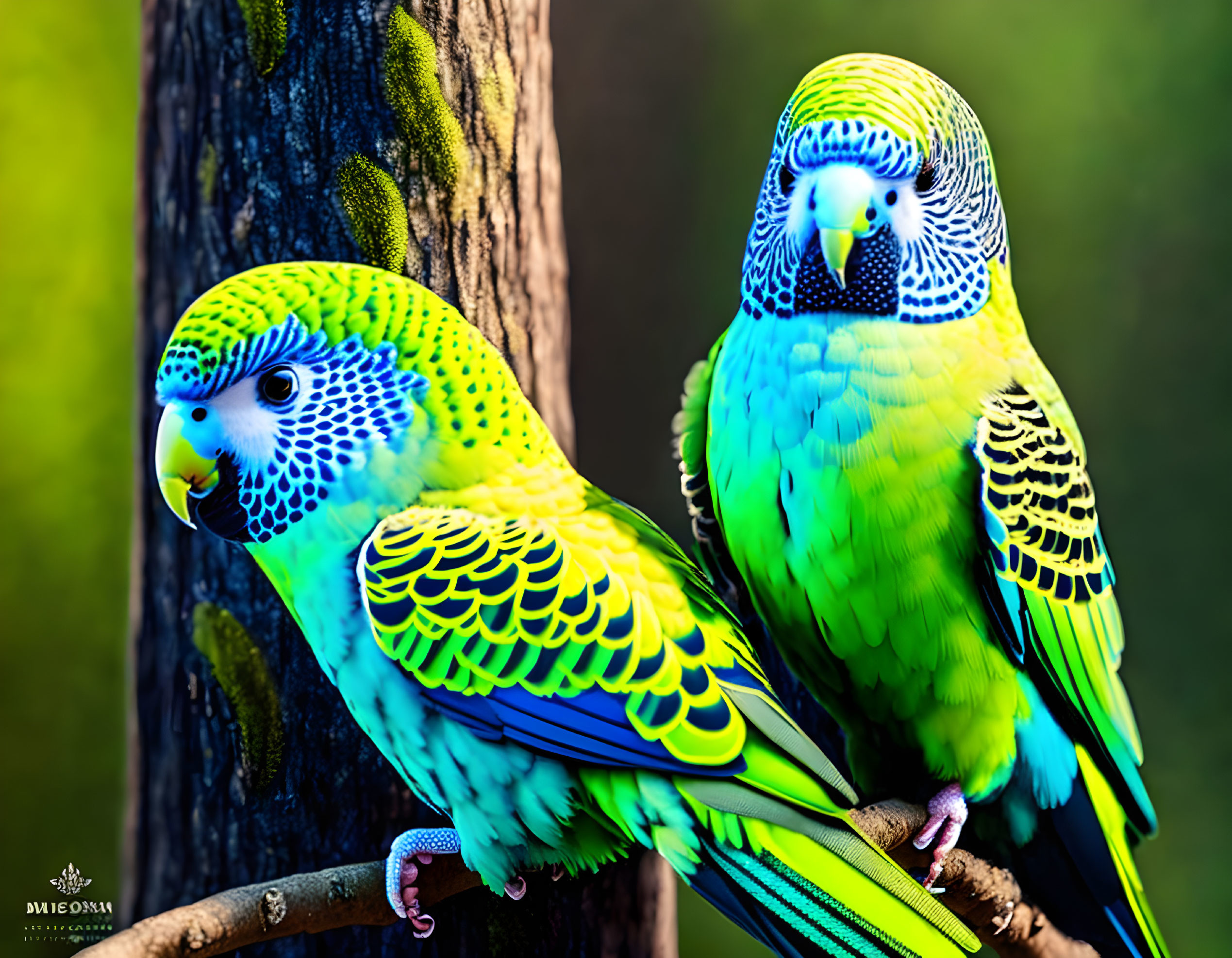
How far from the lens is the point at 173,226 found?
3.89ft

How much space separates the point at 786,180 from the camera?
0.97 meters

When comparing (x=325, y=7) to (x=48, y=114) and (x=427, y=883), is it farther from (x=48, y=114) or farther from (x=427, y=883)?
(x=427, y=883)

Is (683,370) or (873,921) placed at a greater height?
(683,370)

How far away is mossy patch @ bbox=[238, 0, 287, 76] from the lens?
1135 mm

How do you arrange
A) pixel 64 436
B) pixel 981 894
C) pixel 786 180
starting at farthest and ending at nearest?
pixel 64 436 → pixel 981 894 → pixel 786 180

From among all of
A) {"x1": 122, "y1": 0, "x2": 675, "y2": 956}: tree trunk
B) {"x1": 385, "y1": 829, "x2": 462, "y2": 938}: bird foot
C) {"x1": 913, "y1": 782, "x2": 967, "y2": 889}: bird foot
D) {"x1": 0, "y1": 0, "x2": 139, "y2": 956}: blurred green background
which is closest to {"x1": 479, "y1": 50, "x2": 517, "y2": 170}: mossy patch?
{"x1": 122, "y1": 0, "x2": 675, "y2": 956}: tree trunk

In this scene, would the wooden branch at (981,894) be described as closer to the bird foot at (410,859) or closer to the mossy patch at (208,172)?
the bird foot at (410,859)

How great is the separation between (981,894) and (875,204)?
0.75 m

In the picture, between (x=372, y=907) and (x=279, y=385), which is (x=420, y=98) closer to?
(x=279, y=385)

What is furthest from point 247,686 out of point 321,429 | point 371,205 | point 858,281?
point 858,281

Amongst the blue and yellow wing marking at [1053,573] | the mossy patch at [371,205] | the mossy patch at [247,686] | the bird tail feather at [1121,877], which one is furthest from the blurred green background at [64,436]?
the bird tail feather at [1121,877]

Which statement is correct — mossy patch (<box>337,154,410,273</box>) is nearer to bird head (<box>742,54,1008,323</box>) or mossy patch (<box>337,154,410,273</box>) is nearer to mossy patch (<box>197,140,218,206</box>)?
mossy patch (<box>197,140,218,206</box>)

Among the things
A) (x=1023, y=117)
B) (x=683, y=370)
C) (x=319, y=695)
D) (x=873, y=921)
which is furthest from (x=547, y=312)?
(x=873, y=921)

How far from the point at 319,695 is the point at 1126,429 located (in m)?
1.06
